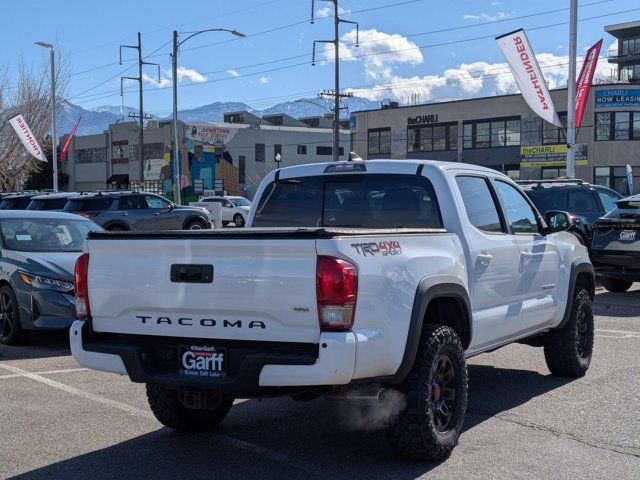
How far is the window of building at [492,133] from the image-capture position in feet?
201

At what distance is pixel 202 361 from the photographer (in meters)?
4.80

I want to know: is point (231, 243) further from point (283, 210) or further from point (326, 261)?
point (283, 210)

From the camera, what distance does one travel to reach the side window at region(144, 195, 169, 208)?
25.6 meters

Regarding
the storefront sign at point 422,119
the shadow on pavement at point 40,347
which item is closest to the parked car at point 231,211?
the storefront sign at point 422,119

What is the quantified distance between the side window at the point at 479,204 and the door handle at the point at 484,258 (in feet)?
0.76

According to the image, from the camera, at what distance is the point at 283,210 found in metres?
6.57

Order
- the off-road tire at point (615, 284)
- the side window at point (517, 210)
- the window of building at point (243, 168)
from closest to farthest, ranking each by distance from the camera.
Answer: the side window at point (517, 210) → the off-road tire at point (615, 284) → the window of building at point (243, 168)

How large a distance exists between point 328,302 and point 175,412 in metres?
2.00

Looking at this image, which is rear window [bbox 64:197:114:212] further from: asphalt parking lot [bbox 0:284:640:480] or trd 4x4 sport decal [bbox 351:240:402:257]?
trd 4x4 sport decal [bbox 351:240:402:257]

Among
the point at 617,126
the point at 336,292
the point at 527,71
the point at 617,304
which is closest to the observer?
the point at 336,292

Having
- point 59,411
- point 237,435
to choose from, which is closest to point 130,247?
point 237,435

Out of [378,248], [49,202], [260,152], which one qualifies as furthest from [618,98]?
[378,248]

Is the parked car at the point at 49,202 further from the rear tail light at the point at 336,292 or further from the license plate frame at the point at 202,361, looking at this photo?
the rear tail light at the point at 336,292

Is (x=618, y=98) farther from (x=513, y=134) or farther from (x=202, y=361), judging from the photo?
(x=202, y=361)
